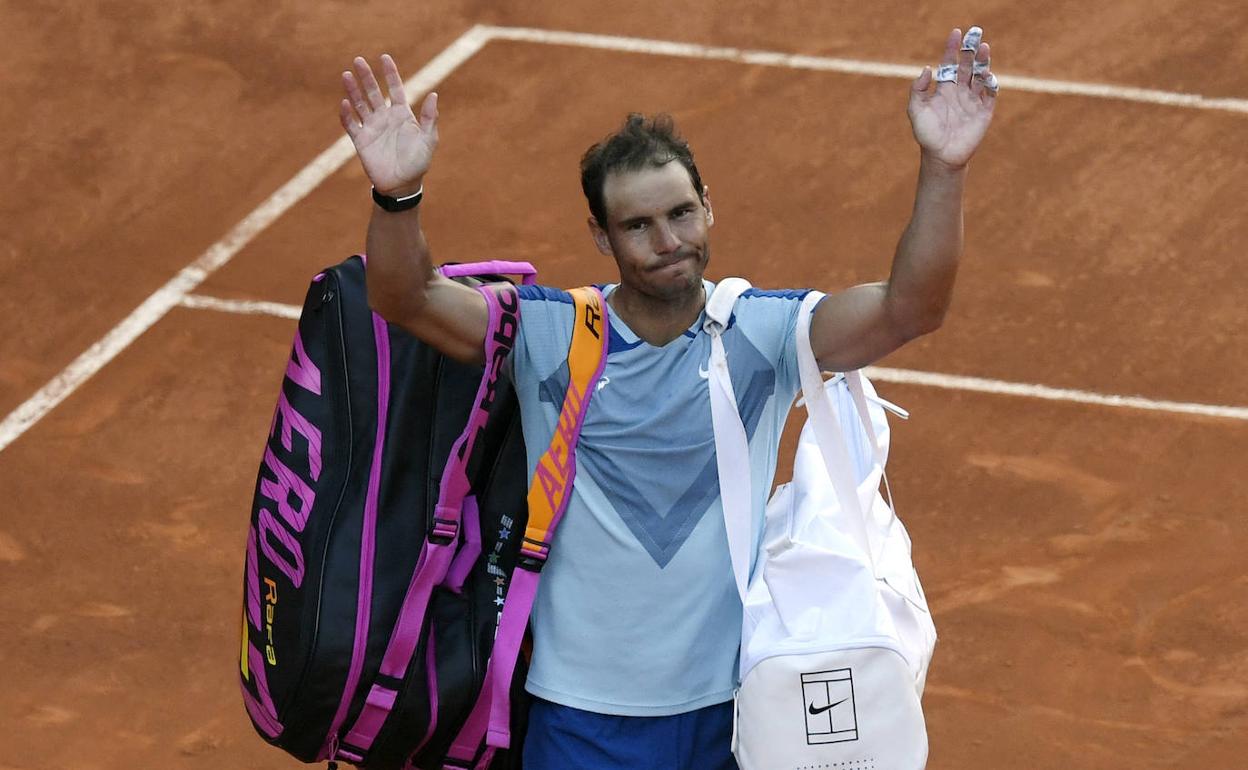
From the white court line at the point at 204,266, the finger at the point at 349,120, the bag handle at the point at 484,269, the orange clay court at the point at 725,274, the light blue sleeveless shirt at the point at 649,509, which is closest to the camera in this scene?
the finger at the point at 349,120

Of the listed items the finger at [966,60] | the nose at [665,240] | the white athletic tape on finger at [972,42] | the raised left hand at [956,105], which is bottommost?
the nose at [665,240]

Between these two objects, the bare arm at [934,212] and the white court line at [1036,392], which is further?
the white court line at [1036,392]

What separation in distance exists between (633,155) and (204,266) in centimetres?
461

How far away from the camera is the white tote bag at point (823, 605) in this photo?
128 inches

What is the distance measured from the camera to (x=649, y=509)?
3.44 metres

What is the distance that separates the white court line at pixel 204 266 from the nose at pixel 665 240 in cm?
427

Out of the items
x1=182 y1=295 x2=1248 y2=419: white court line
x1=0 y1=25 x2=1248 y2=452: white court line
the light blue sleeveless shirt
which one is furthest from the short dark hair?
x1=0 y1=25 x2=1248 y2=452: white court line

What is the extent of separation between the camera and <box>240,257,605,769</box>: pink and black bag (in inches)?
137

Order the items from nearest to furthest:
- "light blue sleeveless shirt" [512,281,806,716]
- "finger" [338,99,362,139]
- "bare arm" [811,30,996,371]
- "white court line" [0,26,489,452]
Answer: "bare arm" [811,30,996,371] < "finger" [338,99,362,139] < "light blue sleeveless shirt" [512,281,806,716] < "white court line" [0,26,489,452]

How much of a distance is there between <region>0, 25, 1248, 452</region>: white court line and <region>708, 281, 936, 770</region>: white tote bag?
14.2ft

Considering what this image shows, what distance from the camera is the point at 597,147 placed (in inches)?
142

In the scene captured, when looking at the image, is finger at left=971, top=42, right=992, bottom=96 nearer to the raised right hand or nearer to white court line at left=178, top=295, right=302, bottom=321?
the raised right hand

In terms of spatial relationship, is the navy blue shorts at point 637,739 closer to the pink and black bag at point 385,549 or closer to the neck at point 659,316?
the pink and black bag at point 385,549

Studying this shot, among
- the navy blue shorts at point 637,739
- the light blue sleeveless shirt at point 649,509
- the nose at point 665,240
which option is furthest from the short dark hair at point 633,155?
the navy blue shorts at point 637,739
